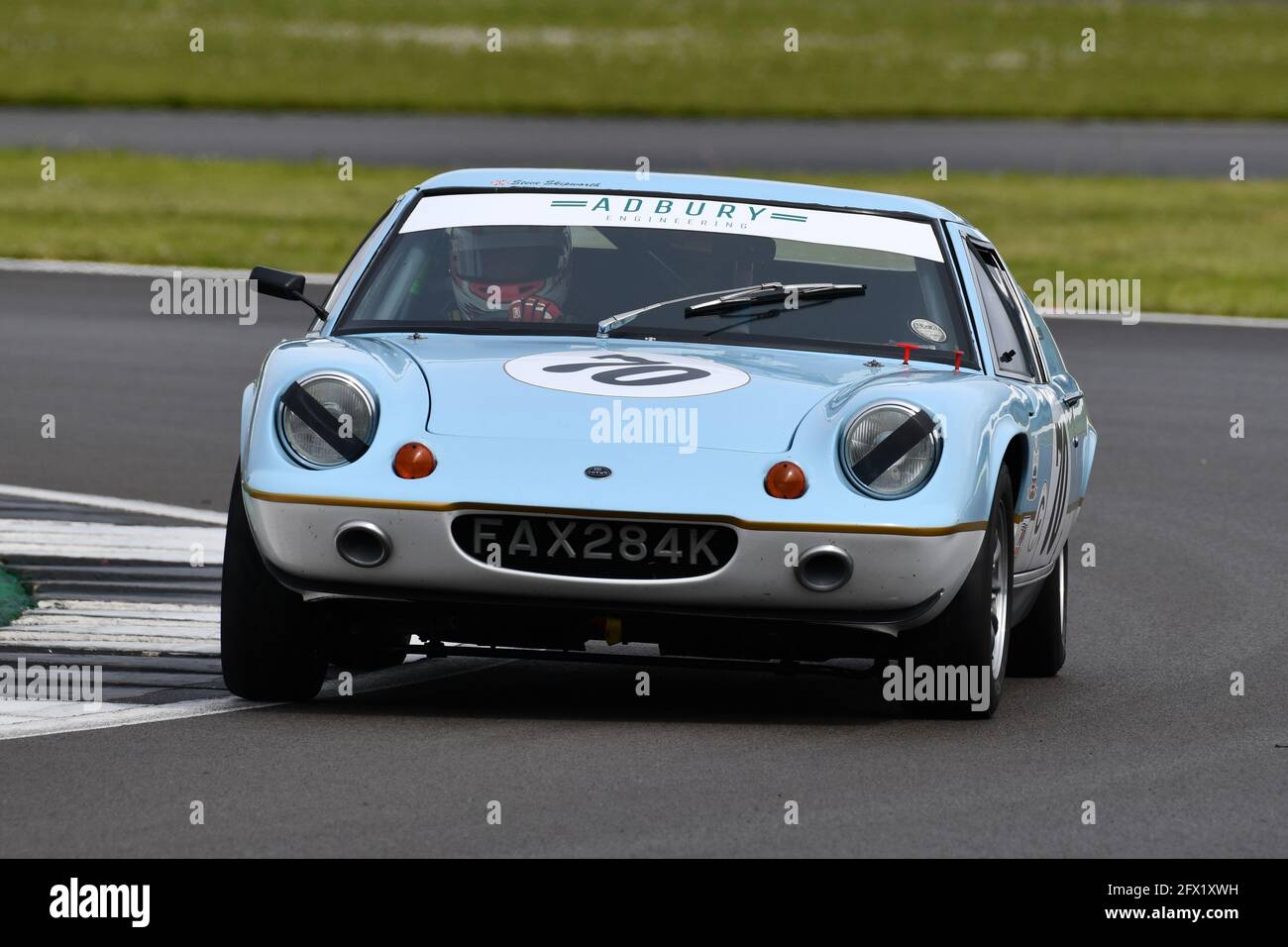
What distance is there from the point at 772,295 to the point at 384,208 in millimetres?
18616

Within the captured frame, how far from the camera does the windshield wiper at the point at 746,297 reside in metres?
6.80

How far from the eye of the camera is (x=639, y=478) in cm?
593

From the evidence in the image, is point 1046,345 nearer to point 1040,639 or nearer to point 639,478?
point 1040,639

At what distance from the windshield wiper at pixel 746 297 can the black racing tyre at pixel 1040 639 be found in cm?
118

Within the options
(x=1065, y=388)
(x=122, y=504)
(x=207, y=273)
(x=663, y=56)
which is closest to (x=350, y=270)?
(x=1065, y=388)

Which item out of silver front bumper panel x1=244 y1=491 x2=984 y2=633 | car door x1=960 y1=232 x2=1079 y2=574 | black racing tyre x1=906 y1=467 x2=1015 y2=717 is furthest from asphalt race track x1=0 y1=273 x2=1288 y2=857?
car door x1=960 y1=232 x2=1079 y2=574

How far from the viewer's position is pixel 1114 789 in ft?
18.8

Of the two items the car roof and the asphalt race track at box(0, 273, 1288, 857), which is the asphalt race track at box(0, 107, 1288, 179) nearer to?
the car roof

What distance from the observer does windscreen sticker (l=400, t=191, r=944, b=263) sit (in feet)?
23.4

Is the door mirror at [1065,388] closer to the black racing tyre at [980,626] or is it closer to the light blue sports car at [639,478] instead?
the light blue sports car at [639,478]

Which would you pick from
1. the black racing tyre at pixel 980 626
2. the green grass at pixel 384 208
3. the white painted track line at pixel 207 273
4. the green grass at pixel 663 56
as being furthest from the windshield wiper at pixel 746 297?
the green grass at pixel 663 56

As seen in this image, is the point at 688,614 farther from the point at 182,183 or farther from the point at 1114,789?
the point at 182,183
